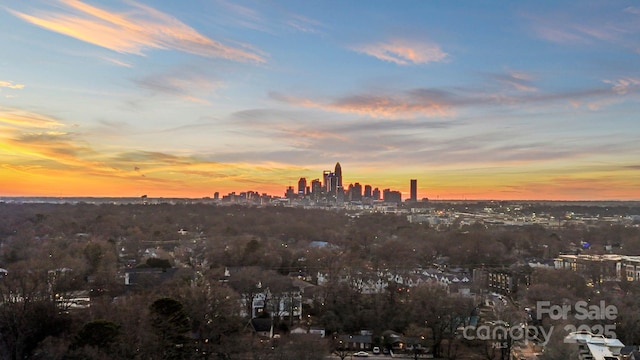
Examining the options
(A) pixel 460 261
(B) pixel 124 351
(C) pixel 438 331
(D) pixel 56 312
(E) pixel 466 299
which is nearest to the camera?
(B) pixel 124 351

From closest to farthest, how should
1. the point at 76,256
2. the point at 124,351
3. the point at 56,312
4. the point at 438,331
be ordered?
1. the point at 124,351
2. the point at 56,312
3. the point at 438,331
4. the point at 76,256

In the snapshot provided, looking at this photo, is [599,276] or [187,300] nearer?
[187,300]

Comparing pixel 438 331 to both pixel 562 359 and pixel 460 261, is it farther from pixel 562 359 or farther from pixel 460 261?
pixel 460 261

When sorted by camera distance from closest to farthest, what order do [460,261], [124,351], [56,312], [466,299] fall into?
[124,351] < [56,312] < [466,299] < [460,261]

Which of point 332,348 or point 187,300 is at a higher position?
point 187,300

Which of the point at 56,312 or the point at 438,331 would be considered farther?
the point at 438,331

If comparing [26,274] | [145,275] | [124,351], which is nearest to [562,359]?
[124,351]

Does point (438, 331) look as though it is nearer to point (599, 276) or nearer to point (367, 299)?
point (367, 299)

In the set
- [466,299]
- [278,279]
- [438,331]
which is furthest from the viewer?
[278,279]

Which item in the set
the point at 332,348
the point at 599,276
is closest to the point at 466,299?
the point at 332,348
